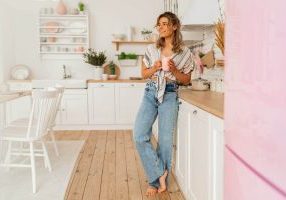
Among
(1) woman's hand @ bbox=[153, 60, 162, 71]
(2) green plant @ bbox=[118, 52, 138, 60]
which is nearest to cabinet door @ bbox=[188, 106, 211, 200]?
(1) woman's hand @ bbox=[153, 60, 162, 71]

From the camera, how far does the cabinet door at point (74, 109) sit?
5270 millimetres

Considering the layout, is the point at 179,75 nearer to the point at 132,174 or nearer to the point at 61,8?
the point at 132,174

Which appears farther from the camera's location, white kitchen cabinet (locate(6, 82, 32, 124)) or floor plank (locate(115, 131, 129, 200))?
white kitchen cabinet (locate(6, 82, 32, 124))

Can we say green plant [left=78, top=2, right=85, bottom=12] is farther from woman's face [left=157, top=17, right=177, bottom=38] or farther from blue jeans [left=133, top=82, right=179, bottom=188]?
blue jeans [left=133, top=82, right=179, bottom=188]

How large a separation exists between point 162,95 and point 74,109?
2998 millimetres

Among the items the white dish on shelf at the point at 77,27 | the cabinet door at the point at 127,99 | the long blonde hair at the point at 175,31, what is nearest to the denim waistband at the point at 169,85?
the long blonde hair at the point at 175,31

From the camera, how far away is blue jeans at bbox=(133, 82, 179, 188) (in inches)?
103

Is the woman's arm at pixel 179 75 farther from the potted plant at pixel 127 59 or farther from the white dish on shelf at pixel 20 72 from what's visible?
the white dish on shelf at pixel 20 72

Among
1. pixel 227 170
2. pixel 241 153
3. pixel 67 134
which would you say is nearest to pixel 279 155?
pixel 241 153

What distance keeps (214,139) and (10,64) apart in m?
4.70

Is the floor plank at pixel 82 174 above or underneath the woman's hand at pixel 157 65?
underneath

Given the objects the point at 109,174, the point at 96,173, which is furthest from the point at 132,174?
the point at 96,173

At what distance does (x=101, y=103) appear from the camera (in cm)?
532

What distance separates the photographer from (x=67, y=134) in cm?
509
